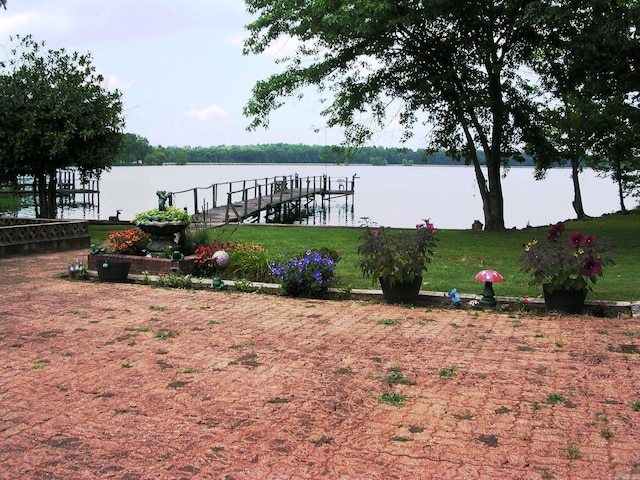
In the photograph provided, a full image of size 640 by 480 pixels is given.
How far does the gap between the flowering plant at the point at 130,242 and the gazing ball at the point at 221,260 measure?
190cm

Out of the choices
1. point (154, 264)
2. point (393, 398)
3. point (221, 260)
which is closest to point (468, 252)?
point (221, 260)

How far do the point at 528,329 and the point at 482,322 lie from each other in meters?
0.57

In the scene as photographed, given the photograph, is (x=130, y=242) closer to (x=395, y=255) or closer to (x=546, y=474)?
(x=395, y=255)

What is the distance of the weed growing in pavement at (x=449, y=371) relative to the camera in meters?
5.43

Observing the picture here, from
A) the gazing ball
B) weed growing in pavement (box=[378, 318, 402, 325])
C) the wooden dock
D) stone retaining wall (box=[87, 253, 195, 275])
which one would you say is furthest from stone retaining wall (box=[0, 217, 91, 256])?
weed growing in pavement (box=[378, 318, 402, 325])

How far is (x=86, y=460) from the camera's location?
12.6ft

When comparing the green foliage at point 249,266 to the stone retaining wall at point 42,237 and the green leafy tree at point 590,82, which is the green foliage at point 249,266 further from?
the green leafy tree at point 590,82

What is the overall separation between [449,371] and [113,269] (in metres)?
6.61

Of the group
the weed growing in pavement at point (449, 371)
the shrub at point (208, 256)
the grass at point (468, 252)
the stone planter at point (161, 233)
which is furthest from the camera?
the stone planter at point (161, 233)

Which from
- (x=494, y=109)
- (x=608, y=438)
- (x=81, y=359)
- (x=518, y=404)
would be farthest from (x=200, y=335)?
(x=494, y=109)

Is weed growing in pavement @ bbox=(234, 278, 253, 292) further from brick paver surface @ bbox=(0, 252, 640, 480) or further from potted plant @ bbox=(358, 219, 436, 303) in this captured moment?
potted plant @ bbox=(358, 219, 436, 303)

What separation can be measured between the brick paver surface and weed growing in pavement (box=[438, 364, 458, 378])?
0.9 inches

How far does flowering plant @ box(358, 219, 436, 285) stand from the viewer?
8547 mm

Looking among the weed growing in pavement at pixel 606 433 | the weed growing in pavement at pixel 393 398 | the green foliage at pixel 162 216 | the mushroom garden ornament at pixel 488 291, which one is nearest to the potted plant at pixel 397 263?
the mushroom garden ornament at pixel 488 291
